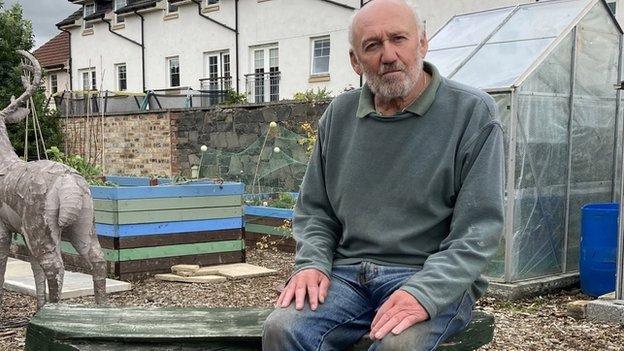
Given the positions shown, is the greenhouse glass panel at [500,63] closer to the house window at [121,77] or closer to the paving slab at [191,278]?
the paving slab at [191,278]

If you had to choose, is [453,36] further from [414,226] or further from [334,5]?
[334,5]

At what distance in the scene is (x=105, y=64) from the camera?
87.9ft

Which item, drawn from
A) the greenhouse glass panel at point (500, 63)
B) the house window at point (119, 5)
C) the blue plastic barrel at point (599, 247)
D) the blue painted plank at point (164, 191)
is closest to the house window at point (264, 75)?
the house window at point (119, 5)

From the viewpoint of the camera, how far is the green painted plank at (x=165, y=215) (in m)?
7.19

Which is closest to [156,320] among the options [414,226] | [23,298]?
[414,226]

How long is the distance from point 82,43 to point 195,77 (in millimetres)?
7494

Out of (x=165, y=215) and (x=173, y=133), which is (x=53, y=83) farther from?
(x=165, y=215)

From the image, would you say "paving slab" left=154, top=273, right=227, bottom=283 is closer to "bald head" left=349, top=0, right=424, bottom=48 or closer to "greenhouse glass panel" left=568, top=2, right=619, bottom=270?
"greenhouse glass panel" left=568, top=2, right=619, bottom=270

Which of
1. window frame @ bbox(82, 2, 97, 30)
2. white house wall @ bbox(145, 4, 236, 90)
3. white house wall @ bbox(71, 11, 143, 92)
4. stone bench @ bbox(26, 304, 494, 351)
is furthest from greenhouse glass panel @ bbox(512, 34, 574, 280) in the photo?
window frame @ bbox(82, 2, 97, 30)

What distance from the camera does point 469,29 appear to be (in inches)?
315

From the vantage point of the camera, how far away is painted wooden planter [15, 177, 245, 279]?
23.7 feet

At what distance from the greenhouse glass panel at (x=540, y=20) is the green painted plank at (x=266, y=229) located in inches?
130

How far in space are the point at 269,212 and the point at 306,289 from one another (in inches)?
258

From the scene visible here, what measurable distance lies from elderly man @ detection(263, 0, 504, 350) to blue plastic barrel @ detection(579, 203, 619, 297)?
4351mm
